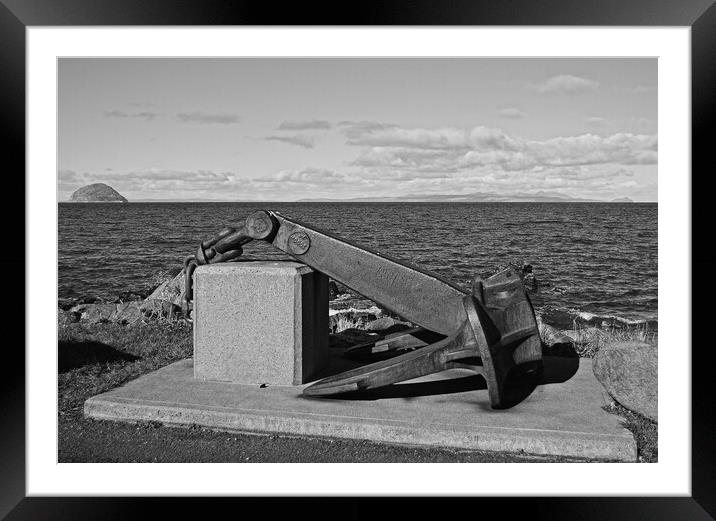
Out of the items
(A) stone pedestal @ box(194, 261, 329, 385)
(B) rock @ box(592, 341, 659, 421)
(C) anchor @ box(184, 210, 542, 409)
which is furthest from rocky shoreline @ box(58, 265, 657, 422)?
(A) stone pedestal @ box(194, 261, 329, 385)

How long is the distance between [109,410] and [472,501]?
2874 millimetres

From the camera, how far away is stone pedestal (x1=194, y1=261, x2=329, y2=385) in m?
5.67

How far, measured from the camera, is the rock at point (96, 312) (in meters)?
10.1

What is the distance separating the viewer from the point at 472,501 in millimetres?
4023

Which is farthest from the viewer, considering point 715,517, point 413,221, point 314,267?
point 413,221

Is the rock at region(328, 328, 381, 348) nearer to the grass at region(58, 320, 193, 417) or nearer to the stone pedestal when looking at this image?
the grass at region(58, 320, 193, 417)

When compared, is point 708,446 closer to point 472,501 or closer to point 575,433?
point 575,433

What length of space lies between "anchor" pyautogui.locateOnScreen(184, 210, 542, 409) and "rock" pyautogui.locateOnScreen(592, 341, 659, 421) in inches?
21.2

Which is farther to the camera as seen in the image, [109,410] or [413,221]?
[413,221]

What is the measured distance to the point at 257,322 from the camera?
18.9 feet

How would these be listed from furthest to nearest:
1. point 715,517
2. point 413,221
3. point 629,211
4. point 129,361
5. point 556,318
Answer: point 629,211 → point 413,221 → point 556,318 → point 129,361 → point 715,517

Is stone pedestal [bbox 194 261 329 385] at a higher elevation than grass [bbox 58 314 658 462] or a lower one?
higher

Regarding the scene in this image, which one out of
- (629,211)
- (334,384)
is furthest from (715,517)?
(629,211)
